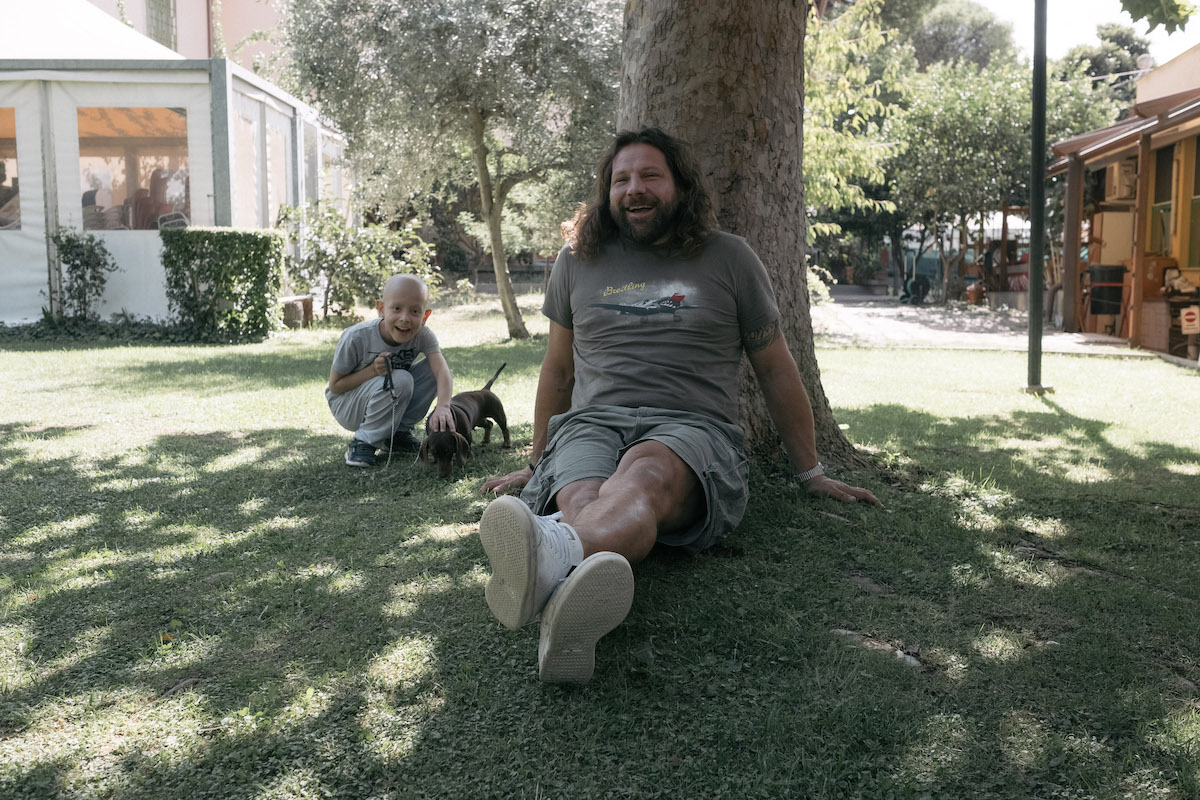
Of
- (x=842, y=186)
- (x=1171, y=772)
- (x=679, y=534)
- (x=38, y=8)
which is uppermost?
(x=38, y=8)

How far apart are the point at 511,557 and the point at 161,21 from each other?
27735mm

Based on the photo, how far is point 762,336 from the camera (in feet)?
12.3

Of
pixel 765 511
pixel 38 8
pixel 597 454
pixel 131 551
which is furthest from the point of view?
pixel 38 8

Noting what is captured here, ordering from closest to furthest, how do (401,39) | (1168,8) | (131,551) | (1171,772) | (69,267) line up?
(1171,772)
(131,551)
(1168,8)
(401,39)
(69,267)

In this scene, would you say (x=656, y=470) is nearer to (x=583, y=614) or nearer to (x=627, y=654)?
(x=627, y=654)

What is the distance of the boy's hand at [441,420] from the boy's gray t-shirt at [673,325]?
139 centimetres

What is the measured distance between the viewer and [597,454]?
3.34m

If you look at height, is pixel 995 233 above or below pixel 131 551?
above

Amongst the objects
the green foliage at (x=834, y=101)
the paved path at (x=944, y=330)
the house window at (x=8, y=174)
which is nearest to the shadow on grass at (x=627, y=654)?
the paved path at (x=944, y=330)

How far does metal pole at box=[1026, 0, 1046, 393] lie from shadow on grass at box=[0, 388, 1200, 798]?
4462 millimetres

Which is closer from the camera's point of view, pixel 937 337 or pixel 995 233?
pixel 937 337

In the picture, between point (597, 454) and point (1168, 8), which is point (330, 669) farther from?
point (1168, 8)

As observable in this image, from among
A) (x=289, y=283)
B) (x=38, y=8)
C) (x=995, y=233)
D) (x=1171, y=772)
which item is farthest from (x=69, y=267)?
(x=995, y=233)

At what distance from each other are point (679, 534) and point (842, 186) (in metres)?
13.3
